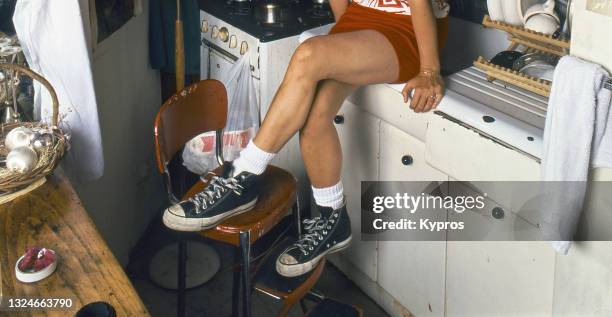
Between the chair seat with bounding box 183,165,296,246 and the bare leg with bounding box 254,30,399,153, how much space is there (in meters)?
0.14

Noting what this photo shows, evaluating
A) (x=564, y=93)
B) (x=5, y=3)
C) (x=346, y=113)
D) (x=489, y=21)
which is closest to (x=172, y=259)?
(x=346, y=113)

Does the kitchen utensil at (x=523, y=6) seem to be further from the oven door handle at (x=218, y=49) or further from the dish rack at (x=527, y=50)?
the oven door handle at (x=218, y=49)

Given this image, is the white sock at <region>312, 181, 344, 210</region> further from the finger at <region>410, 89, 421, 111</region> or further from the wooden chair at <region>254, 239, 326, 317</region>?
the finger at <region>410, 89, 421, 111</region>

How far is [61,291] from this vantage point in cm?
135

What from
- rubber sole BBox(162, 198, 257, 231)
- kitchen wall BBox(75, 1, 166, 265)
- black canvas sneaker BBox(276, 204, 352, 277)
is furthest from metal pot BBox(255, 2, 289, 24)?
rubber sole BBox(162, 198, 257, 231)

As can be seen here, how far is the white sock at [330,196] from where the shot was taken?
2170mm

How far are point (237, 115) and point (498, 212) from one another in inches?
Result: 43.3

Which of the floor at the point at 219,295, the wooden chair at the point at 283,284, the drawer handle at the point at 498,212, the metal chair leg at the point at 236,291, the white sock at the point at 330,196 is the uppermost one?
the drawer handle at the point at 498,212

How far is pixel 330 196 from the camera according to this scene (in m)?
2.17

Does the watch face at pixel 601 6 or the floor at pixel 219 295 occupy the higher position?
the watch face at pixel 601 6

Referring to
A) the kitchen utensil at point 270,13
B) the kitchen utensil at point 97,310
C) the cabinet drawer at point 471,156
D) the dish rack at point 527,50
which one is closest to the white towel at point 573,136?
the cabinet drawer at point 471,156

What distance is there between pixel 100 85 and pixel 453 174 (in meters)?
1.14

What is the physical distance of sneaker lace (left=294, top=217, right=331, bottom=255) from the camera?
2109 mm

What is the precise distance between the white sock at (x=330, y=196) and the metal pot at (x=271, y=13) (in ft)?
2.54
